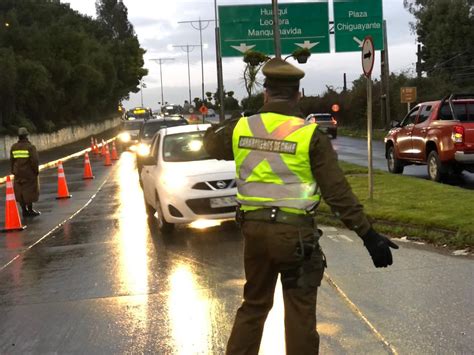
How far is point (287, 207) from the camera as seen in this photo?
3.17 m

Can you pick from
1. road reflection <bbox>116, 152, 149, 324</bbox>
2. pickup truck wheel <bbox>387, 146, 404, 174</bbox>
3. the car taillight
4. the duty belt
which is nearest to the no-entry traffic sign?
the car taillight

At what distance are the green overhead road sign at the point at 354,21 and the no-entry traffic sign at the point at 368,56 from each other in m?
13.9

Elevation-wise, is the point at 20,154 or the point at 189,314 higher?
the point at 20,154

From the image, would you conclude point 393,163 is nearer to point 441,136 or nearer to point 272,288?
point 441,136

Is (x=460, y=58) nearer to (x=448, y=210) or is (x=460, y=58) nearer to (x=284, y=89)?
(x=448, y=210)

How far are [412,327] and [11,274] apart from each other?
15.3ft

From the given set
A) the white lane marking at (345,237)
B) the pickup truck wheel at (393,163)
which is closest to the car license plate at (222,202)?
the white lane marking at (345,237)

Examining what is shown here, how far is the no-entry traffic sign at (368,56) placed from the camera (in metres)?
9.92

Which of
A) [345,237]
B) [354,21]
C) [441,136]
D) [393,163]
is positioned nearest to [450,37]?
[354,21]

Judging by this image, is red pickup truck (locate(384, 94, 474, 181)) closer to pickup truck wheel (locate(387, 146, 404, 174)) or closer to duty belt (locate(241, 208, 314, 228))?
pickup truck wheel (locate(387, 146, 404, 174))

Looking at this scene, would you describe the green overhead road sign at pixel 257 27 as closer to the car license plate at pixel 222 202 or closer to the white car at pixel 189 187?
the white car at pixel 189 187

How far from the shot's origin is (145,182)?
1031cm

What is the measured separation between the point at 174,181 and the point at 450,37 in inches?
1946

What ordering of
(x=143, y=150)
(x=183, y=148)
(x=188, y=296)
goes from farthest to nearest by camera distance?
(x=143, y=150)
(x=183, y=148)
(x=188, y=296)
